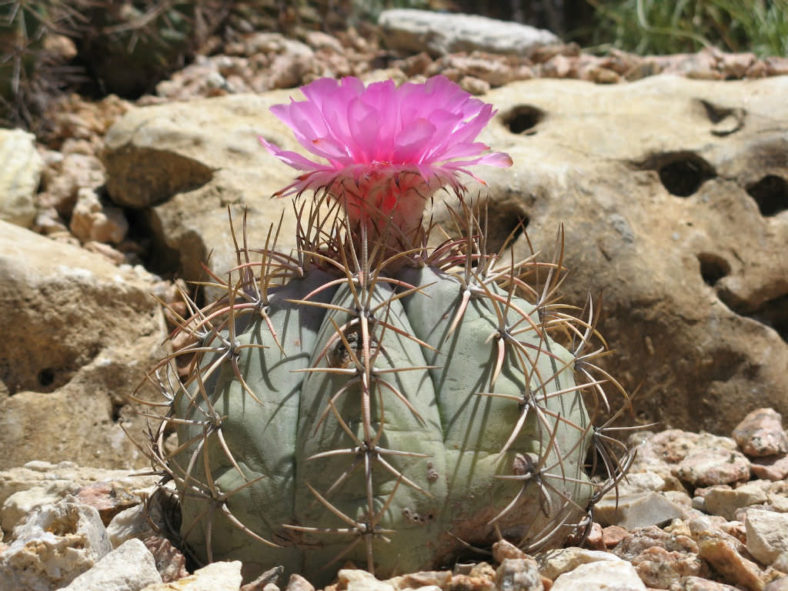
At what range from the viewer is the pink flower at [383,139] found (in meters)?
1.96

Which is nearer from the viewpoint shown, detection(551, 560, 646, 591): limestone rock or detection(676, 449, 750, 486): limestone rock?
detection(551, 560, 646, 591): limestone rock

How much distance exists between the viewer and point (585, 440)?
2078 mm

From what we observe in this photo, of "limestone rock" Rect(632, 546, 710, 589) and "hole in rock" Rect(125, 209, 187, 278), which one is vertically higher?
"limestone rock" Rect(632, 546, 710, 589)

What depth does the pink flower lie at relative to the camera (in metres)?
1.96

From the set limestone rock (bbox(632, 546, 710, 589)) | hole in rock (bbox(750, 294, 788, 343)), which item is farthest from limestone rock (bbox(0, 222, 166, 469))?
hole in rock (bbox(750, 294, 788, 343))

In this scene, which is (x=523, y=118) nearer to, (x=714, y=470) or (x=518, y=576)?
(x=714, y=470)

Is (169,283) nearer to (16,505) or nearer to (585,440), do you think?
(16,505)

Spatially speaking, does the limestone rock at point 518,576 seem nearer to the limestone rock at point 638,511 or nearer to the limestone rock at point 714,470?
the limestone rock at point 638,511

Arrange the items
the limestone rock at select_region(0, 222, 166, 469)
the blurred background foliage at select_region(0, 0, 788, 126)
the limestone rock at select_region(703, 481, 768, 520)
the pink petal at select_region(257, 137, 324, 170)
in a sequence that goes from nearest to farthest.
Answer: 1. the pink petal at select_region(257, 137, 324, 170)
2. the limestone rock at select_region(703, 481, 768, 520)
3. the limestone rock at select_region(0, 222, 166, 469)
4. the blurred background foliage at select_region(0, 0, 788, 126)

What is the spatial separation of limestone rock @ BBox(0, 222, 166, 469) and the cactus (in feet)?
3.72

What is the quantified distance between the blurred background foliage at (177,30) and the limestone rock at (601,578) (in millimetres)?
3853

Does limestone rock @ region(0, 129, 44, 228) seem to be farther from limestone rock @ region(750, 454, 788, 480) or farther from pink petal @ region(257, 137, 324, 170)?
limestone rock @ region(750, 454, 788, 480)

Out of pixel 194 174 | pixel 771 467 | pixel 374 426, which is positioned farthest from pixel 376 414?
pixel 194 174

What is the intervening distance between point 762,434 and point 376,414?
1.79 m
